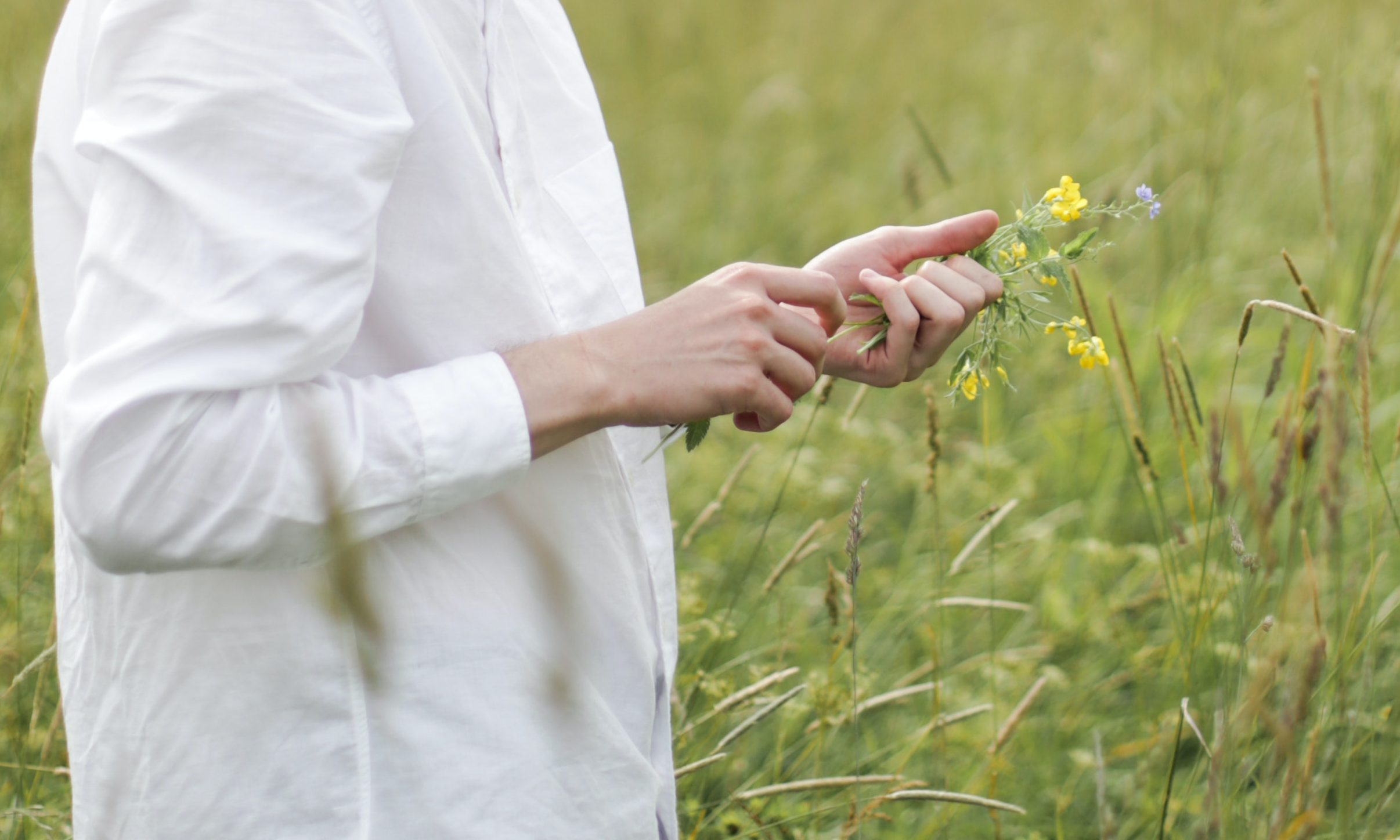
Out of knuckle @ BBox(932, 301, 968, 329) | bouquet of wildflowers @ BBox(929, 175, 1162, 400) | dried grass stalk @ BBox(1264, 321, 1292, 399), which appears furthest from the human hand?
dried grass stalk @ BBox(1264, 321, 1292, 399)

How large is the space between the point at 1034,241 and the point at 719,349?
43 cm

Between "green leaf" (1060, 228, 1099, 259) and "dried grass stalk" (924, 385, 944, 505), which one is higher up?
"green leaf" (1060, 228, 1099, 259)

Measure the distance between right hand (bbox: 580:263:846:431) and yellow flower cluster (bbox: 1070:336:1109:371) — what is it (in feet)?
0.96

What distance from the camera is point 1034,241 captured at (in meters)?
1.17

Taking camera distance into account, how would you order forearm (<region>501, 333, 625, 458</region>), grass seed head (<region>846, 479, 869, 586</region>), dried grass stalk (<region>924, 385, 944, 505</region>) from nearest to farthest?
forearm (<region>501, 333, 625, 458</region>) < grass seed head (<region>846, 479, 869, 586</region>) < dried grass stalk (<region>924, 385, 944, 505</region>)

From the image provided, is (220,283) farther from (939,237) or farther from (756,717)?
(756,717)

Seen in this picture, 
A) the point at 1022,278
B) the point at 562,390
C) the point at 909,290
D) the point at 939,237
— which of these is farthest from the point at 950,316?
the point at 562,390

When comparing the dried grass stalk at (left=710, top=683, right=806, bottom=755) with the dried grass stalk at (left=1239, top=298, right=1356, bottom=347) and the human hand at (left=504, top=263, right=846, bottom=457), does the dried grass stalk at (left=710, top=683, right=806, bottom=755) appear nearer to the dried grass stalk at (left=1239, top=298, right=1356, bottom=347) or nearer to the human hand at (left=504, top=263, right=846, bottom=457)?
the human hand at (left=504, top=263, right=846, bottom=457)

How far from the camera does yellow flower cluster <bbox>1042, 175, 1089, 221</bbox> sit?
114 centimetres

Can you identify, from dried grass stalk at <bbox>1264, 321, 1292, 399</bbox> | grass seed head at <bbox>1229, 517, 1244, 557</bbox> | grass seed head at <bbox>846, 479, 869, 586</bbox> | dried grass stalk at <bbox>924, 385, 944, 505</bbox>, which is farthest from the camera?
dried grass stalk at <bbox>924, 385, 944, 505</bbox>

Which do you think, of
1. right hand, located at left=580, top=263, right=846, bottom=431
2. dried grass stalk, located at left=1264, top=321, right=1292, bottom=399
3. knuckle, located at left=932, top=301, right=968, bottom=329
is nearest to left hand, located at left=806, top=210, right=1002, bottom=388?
knuckle, located at left=932, top=301, right=968, bottom=329

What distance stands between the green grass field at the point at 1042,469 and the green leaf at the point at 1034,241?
260 millimetres

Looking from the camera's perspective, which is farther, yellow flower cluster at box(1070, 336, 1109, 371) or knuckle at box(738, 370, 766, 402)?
yellow flower cluster at box(1070, 336, 1109, 371)

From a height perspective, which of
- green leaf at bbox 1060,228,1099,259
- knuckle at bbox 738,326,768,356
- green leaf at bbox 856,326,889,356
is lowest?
green leaf at bbox 856,326,889,356
